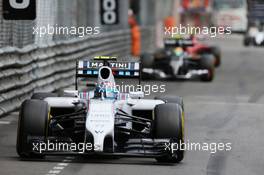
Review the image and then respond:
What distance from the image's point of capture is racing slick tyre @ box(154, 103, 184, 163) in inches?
437

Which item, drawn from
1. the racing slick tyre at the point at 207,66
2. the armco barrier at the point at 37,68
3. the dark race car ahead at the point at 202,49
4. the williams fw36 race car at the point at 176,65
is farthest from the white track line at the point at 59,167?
the dark race car ahead at the point at 202,49

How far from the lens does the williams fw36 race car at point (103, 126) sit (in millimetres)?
10812

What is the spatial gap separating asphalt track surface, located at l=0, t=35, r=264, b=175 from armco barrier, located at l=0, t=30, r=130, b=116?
52 cm

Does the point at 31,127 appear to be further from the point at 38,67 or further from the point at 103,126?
the point at 38,67

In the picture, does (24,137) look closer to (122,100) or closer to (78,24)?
(122,100)

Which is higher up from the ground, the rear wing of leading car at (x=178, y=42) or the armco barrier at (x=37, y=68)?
the armco barrier at (x=37, y=68)

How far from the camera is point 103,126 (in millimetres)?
10781

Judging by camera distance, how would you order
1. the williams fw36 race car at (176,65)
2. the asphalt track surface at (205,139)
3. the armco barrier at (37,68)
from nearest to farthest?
1. the asphalt track surface at (205,139)
2. the armco barrier at (37,68)
3. the williams fw36 race car at (176,65)

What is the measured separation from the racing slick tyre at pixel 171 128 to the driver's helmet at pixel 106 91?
633 mm

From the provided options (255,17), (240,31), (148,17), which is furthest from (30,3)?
(240,31)

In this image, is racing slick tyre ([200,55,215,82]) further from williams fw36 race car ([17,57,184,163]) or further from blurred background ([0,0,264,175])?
williams fw36 race car ([17,57,184,163])

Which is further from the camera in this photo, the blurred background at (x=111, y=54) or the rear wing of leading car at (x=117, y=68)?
the rear wing of leading car at (x=117, y=68)

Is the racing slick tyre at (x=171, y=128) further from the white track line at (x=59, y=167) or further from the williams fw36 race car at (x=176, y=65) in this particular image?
the williams fw36 race car at (x=176, y=65)

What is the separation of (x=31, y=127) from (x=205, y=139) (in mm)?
3328
